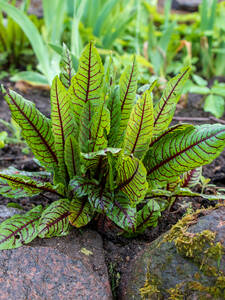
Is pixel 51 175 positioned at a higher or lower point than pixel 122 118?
lower

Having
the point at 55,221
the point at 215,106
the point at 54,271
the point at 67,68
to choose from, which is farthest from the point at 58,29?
the point at 54,271

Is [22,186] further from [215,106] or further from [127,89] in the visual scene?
[215,106]

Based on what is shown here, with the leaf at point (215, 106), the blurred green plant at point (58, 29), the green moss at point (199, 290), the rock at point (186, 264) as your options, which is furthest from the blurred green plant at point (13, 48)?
the green moss at point (199, 290)

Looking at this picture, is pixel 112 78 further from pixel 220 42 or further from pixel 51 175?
pixel 220 42

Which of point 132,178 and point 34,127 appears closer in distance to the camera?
point 132,178

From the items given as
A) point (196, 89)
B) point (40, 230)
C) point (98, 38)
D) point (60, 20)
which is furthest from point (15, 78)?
point (40, 230)

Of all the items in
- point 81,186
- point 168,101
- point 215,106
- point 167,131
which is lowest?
point 215,106
